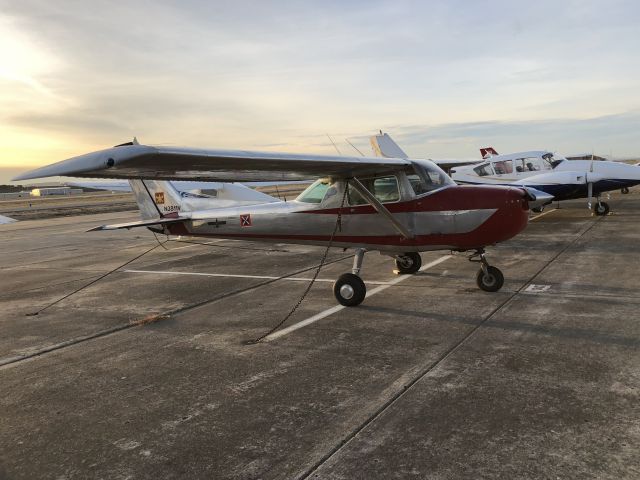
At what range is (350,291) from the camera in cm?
698

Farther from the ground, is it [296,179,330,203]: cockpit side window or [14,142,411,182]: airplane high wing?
[14,142,411,182]: airplane high wing

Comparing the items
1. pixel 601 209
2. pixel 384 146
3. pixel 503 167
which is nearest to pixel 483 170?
pixel 503 167

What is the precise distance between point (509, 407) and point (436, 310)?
113 inches

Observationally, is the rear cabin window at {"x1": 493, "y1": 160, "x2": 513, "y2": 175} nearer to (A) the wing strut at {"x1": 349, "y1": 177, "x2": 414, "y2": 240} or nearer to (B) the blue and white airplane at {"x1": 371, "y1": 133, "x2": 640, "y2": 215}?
(B) the blue and white airplane at {"x1": 371, "y1": 133, "x2": 640, "y2": 215}

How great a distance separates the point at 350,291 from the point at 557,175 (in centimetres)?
1328

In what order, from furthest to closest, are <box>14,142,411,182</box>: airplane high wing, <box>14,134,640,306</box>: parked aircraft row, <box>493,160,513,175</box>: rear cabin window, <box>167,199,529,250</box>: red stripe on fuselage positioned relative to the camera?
<box>493,160,513,175</box>: rear cabin window
<box>167,199,529,250</box>: red stripe on fuselage
<box>14,134,640,306</box>: parked aircraft row
<box>14,142,411,182</box>: airplane high wing

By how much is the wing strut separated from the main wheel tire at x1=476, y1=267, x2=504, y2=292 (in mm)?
1387

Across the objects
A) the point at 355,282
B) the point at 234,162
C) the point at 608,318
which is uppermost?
the point at 234,162

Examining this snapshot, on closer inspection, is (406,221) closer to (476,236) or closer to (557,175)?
(476,236)

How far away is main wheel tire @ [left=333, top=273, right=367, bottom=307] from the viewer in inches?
274

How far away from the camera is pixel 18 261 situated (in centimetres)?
1399

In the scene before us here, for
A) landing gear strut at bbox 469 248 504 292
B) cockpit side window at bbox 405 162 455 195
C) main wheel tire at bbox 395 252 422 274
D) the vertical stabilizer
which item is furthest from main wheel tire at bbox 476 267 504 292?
the vertical stabilizer

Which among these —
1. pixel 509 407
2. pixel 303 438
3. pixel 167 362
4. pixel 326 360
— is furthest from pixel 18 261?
pixel 509 407

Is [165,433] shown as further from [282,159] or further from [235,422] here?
[282,159]
